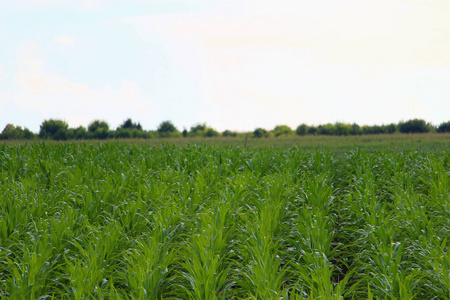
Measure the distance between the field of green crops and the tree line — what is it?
68.0ft

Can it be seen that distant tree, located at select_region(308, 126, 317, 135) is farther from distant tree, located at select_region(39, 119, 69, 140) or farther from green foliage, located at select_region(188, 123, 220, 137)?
distant tree, located at select_region(39, 119, 69, 140)

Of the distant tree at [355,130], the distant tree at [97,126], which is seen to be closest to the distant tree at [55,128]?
the distant tree at [97,126]

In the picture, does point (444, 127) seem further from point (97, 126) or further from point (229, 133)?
point (97, 126)

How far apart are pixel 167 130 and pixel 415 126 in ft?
89.7

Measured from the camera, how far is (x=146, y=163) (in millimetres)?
11938

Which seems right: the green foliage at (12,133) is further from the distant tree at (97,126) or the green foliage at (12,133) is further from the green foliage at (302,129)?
the green foliage at (302,129)

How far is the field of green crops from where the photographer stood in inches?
190

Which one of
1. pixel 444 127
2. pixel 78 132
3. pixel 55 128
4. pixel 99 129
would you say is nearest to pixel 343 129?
pixel 444 127

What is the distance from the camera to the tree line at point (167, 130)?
32219 millimetres

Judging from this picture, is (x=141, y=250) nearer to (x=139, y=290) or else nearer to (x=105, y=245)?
(x=105, y=245)

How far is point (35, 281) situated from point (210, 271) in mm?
2247

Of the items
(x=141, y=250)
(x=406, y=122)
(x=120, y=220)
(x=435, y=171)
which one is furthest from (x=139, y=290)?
(x=406, y=122)

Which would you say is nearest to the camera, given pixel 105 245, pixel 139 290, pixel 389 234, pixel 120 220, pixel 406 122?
pixel 139 290

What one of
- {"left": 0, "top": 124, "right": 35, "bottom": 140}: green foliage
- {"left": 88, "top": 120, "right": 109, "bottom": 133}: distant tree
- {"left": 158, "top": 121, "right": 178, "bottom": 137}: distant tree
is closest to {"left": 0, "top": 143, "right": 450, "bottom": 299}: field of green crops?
{"left": 0, "top": 124, "right": 35, "bottom": 140}: green foliage
